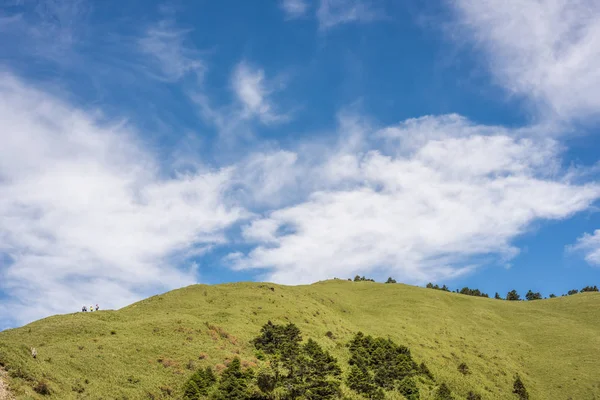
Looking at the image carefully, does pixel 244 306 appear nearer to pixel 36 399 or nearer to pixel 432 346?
pixel 432 346

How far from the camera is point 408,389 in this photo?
2815 inches

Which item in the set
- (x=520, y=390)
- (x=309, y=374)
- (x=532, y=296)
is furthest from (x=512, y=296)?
(x=309, y=374)

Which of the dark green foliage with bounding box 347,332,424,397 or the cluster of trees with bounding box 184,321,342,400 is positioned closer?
the cluster of trees with bounding box 184,321,342,400

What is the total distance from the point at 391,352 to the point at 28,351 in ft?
211

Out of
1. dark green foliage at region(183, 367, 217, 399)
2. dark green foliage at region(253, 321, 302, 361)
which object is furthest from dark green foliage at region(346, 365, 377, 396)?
dark green foliage at region(183, 367, 217, 399)

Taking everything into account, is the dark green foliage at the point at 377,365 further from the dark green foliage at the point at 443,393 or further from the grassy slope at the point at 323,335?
the dark green foliage at the point at 443,393

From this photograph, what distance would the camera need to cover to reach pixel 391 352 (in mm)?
82250

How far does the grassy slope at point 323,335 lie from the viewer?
48.7 m

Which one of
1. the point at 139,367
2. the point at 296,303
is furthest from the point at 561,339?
the point at 139,367

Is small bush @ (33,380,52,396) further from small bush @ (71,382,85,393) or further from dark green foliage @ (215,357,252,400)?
dark green foliage @ (215,357,252,400)

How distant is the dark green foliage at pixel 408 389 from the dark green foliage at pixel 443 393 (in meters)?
3.77

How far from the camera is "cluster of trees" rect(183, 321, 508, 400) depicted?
52.9m

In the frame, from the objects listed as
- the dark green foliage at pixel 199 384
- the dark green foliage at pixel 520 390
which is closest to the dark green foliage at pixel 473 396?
the dark green foliage at pixel 520 390

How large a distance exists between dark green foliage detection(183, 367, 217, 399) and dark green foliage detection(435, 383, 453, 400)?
41370 millimetres
